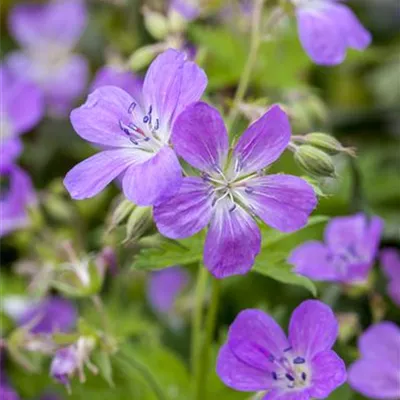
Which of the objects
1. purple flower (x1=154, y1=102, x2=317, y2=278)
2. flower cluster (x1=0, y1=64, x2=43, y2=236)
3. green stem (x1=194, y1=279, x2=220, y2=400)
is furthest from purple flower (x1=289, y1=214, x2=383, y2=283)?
flower cluster (x1=0, y1=64, x2=43, y2=236)

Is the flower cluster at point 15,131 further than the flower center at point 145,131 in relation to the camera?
Yes

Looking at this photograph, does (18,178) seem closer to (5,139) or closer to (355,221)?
(5,139)

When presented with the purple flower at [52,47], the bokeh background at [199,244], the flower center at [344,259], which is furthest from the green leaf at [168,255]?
the purple flower at [52,47]

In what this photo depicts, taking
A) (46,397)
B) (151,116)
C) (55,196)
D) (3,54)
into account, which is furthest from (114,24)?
(151,116)

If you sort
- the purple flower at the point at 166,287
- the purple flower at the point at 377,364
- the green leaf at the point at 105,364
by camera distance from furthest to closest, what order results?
the purple flower at the point at 166,287 → the purple flower at the point at 377,364 → the green leaf at the point at 105,364

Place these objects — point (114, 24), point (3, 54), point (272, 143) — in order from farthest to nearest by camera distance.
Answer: point (3, 54) → point (114, 24) → point (272, 143)

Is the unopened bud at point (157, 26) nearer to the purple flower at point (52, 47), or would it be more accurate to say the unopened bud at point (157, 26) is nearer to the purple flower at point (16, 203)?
the purple flower at point (16, 203)

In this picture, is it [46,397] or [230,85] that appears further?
[230,85]
